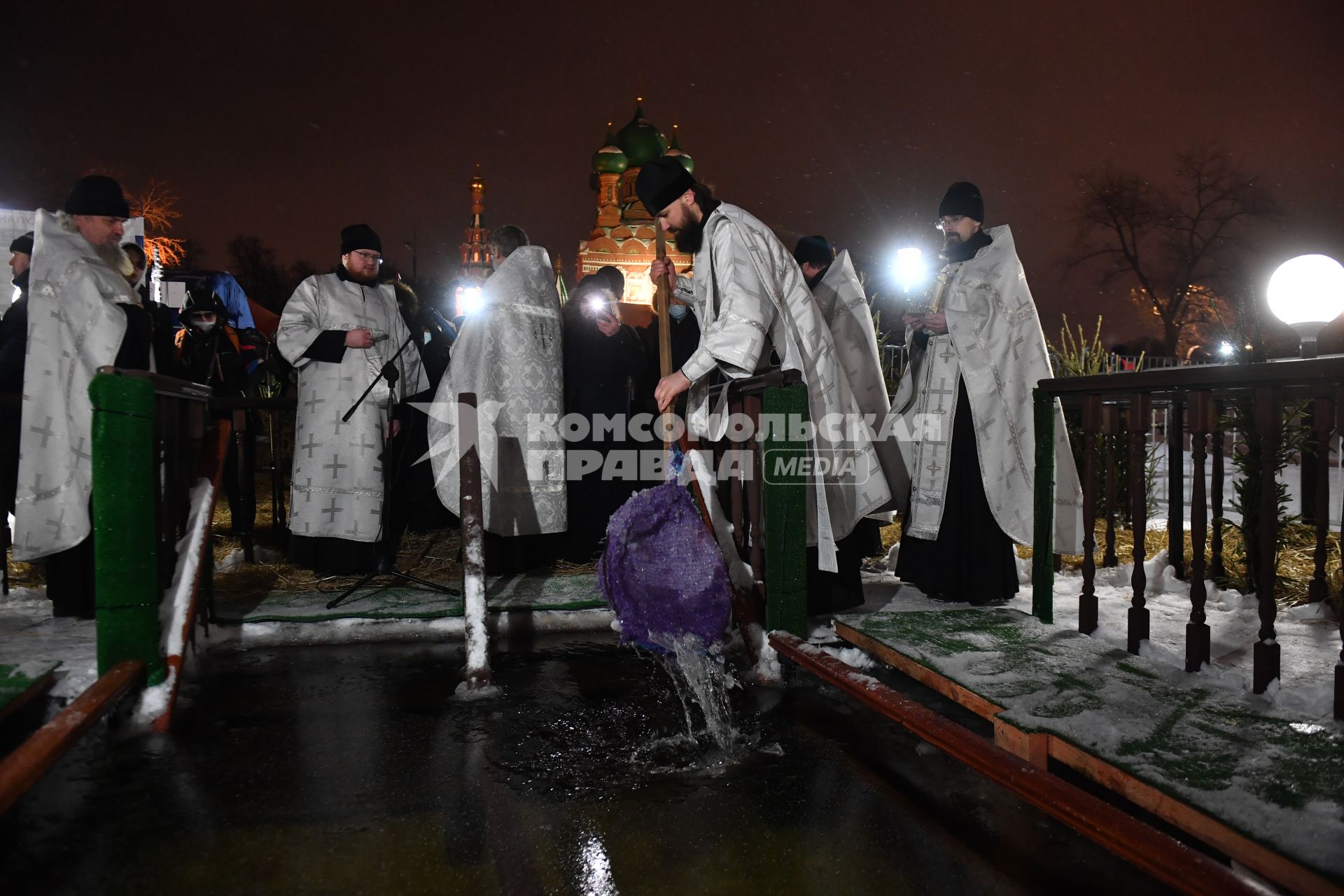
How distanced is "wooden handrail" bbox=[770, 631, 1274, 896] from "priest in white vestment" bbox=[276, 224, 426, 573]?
346 cm

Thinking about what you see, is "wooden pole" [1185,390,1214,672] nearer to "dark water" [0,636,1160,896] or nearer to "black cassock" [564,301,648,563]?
"dark water" [0,636,1160,896]

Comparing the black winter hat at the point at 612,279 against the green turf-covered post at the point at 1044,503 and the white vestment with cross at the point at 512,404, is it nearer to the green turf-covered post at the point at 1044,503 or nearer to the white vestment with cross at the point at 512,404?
the white vestment with cross at the point at 512,404

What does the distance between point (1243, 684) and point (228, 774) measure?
3397 mm

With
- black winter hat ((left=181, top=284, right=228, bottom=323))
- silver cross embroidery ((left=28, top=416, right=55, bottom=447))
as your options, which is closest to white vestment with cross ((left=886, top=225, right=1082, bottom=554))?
silver cross embroidery ((left=28, top=416, right=55, bottom=447))

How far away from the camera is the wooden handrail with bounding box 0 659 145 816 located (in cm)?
209

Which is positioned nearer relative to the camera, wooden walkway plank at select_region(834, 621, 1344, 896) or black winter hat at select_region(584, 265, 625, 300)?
wooden walkway plank at select_region(834, 621, 1344, 896)

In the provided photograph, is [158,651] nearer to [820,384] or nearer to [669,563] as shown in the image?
[669,563]

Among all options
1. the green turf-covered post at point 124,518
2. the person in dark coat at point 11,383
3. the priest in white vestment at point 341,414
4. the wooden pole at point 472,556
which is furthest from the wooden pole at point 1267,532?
the person in dark coat at point 11,383

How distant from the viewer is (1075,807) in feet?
6.58

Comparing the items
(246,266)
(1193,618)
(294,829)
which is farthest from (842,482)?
(246,266)

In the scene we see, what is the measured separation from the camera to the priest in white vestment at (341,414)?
5.34m

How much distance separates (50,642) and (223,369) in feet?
12.6

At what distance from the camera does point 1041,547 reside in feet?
13.0

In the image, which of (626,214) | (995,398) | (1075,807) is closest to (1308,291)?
(995,398)
